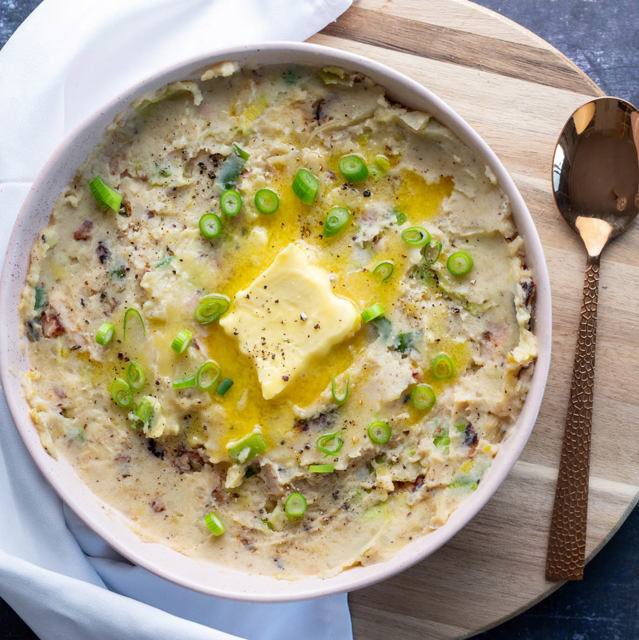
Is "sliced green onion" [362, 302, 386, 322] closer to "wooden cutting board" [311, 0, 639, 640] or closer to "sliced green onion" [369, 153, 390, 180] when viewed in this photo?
"sliced green onion" [369, 153, 390, 180]

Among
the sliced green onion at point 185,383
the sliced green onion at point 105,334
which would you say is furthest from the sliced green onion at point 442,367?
the sliced green onion at point 105,334

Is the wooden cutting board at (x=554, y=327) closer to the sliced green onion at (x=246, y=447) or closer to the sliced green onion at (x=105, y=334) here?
the sliced green onion at (x=246, y=447)

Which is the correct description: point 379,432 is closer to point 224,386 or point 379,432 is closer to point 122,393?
point 224,386

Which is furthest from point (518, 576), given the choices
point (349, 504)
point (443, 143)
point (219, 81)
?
point (219, 81)

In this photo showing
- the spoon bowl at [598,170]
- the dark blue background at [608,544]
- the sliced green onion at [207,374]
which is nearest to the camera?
the sliced green onion at [207,374]

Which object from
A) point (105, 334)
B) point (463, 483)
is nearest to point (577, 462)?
point (463, 483)

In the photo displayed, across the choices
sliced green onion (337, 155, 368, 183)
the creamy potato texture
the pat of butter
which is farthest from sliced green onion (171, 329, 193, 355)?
sliced green onion (337, 155, 368, 183)
